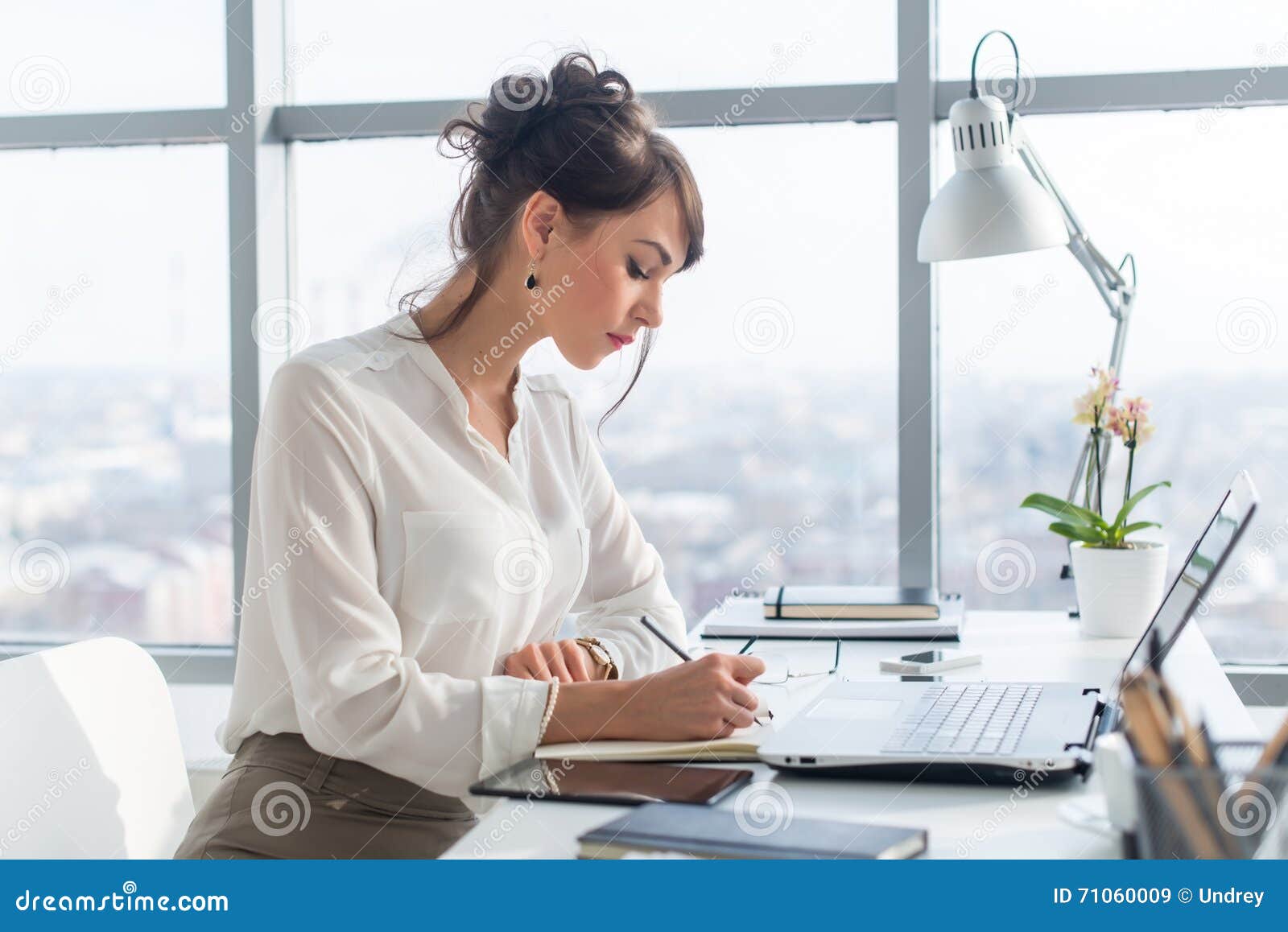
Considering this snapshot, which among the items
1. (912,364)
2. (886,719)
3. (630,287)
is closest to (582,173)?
(630,287)

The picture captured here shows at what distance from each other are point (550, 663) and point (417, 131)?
141cm

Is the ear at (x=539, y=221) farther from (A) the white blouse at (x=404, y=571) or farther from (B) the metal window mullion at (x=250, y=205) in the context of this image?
(B) the metal window mullion at (x=250, y=205)

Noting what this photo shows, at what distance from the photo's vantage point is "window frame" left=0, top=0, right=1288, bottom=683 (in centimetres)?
219

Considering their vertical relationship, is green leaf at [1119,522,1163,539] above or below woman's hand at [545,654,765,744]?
above

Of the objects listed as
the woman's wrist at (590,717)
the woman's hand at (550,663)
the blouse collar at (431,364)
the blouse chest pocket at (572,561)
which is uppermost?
the blouse collar at (431,364)

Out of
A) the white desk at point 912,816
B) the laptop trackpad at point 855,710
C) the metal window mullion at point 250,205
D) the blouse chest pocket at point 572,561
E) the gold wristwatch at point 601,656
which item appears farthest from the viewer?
the metal window mullion at point 250,205

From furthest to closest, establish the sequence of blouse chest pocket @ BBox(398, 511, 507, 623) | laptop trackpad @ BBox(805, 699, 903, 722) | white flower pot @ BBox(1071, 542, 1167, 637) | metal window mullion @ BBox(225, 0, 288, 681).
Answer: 1. metal window mullion @ BBox(225, 0, 288, 681)
2. white flower pot @ BBox(1071, 542, 1167, 637)
3. blouse chest pocket @ BBox(398, 511, 507, 623)
4. laptop trackpad @ BBox(805, 699, 903, 722)

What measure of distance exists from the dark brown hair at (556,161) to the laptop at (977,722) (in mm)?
605

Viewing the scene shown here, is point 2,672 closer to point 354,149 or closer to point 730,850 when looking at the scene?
point 730,850

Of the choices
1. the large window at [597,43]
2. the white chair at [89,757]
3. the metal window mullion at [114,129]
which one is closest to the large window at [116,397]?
the metal window mullion at [114,129]

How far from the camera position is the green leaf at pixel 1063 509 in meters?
1.81

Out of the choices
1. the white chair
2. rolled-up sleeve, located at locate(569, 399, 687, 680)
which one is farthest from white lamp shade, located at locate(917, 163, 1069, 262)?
the white chair

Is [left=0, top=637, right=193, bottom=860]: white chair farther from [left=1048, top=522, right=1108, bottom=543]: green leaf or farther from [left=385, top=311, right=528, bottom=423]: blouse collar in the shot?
[left=1048, top=522, right=1108, bottom=543]: green leaf

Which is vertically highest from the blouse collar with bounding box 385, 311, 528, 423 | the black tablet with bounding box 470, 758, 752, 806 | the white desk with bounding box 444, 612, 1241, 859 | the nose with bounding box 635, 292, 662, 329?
the nose with bounding box 635, 292, 662, 329
